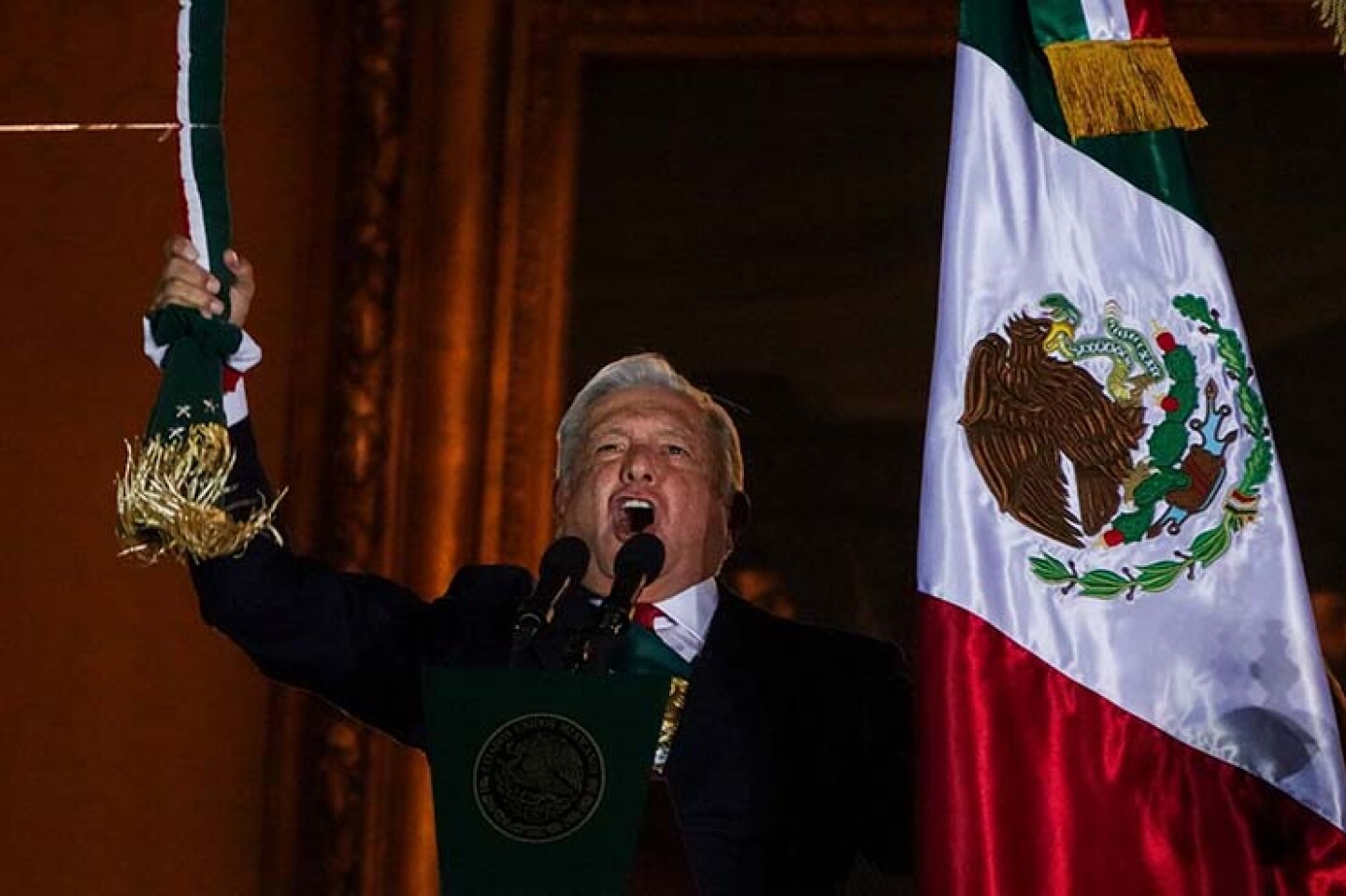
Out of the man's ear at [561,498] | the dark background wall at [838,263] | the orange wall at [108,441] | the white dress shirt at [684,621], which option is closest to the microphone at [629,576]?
the white dress shirt at [684,621]

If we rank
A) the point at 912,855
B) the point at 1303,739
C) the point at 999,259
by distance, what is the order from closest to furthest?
1. the point at 1303,739
2. the point at 999,259
3. the point at 912,855

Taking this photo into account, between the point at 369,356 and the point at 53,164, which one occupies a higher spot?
the point at 53,164

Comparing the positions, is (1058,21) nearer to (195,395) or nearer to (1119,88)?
(1119,88)

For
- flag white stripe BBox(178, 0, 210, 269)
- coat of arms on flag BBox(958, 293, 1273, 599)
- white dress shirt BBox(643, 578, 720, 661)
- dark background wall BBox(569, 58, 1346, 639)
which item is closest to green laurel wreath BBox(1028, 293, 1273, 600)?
coat of arms on flag BBox(958, 293, 1273, 599)

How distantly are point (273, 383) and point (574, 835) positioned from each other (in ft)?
6.08

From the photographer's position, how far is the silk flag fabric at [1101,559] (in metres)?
2.41

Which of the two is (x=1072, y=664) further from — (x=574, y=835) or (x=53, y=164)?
(x=53, y=164)

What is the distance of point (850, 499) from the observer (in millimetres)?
4180

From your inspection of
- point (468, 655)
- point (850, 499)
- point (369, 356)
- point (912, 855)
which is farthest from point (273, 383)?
point (912, 855)

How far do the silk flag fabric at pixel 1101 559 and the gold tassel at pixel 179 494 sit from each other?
0.77 metres

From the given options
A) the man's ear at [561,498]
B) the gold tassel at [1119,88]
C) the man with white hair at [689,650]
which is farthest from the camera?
the man's ear at [561,498]

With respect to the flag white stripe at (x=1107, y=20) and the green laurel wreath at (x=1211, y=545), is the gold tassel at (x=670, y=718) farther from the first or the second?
the flag white stripe at (x=1107, y=20)

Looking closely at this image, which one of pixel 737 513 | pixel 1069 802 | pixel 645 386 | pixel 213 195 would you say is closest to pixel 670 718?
pixel 737 513

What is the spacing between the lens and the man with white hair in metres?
2.83
